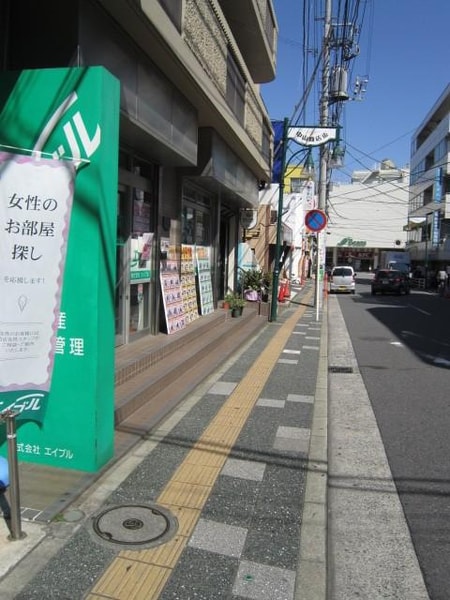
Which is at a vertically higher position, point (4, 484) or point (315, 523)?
point (4, 484)

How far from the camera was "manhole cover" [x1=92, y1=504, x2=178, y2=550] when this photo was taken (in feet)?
10.8

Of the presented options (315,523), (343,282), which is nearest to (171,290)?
(315,523)

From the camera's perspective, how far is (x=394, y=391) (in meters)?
7.68

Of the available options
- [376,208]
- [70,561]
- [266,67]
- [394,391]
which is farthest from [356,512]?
[376,208]

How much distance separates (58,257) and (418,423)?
440 cm

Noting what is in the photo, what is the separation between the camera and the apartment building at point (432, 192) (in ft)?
170

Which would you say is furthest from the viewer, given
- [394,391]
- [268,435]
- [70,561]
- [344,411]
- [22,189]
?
[394,391]

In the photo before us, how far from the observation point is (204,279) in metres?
12.0

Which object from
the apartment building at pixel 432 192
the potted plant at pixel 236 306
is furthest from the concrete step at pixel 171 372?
the apartment building at pixel 432 192

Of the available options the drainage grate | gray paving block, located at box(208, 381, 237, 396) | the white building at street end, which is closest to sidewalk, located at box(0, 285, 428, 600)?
gray paving block, located at box(208, 381, 237, 396)

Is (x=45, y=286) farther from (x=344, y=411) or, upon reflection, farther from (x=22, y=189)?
(x=344, y=411)

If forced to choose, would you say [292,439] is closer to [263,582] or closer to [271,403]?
[271,403]

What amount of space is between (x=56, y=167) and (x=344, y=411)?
14.7ft

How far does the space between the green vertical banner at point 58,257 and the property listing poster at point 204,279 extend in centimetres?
741
